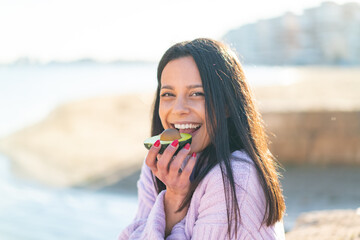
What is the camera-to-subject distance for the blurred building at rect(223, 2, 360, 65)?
69250 millimetres

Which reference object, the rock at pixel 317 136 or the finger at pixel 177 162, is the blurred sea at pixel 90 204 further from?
the finger at pixel 177 162

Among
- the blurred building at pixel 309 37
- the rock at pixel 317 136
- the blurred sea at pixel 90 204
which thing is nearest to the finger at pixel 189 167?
the blurred sea at pixel 90 204

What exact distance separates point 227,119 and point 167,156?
1.43 feet

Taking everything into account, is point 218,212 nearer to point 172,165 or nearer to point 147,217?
point 172,165

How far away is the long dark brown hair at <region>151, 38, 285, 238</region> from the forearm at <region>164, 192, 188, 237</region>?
3cm

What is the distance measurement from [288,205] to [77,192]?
4.57 m

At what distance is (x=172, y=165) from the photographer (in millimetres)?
1822

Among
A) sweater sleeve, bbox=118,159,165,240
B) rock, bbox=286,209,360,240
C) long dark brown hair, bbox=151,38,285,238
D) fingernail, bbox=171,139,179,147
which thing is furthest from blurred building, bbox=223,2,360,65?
fingernail, bbox=171,139,179,147

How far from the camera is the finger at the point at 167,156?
1813 millimetres

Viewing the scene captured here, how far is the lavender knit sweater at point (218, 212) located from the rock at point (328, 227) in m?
1.30

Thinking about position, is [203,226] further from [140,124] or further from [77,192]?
[140,124]

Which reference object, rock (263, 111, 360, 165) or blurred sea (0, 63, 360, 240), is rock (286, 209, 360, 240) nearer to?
blurred sea (0, 63, 360, 240)

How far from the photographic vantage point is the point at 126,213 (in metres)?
7.24

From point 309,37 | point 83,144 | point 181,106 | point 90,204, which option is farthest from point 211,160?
point 309,37
